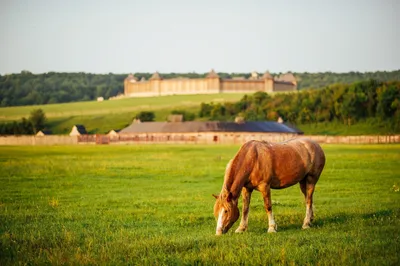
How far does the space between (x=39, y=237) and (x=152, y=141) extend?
121703 mm

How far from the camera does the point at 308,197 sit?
17797 mm

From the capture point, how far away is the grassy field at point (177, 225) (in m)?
13.1

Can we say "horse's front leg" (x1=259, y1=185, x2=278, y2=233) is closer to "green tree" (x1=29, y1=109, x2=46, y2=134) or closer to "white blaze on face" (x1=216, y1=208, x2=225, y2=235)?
"white blaze on face" (x1=216, y1=208, x2=225, y2=235)

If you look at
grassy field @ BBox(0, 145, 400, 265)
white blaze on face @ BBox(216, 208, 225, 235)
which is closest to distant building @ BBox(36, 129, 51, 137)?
grassy field @ BBox(0, 145, 400, 265)

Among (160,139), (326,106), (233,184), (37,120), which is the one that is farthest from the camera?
(326,106)

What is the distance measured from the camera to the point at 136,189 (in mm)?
29125

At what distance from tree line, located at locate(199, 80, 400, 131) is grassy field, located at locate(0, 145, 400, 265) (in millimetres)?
110538

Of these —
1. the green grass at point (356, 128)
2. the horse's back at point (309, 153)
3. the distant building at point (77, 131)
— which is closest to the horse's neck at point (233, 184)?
the horse's back at point (309, 153)

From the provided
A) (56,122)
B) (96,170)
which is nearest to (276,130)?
(56,122)

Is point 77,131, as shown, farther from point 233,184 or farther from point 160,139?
point 233,184

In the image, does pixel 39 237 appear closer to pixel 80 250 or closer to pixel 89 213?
pixel 80 250

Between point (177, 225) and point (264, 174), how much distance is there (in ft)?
10.4

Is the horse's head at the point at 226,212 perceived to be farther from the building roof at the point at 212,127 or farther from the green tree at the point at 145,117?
the green tree at the point at 145,117

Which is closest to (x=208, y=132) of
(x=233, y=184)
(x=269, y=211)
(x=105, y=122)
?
(x=105, y=122)
